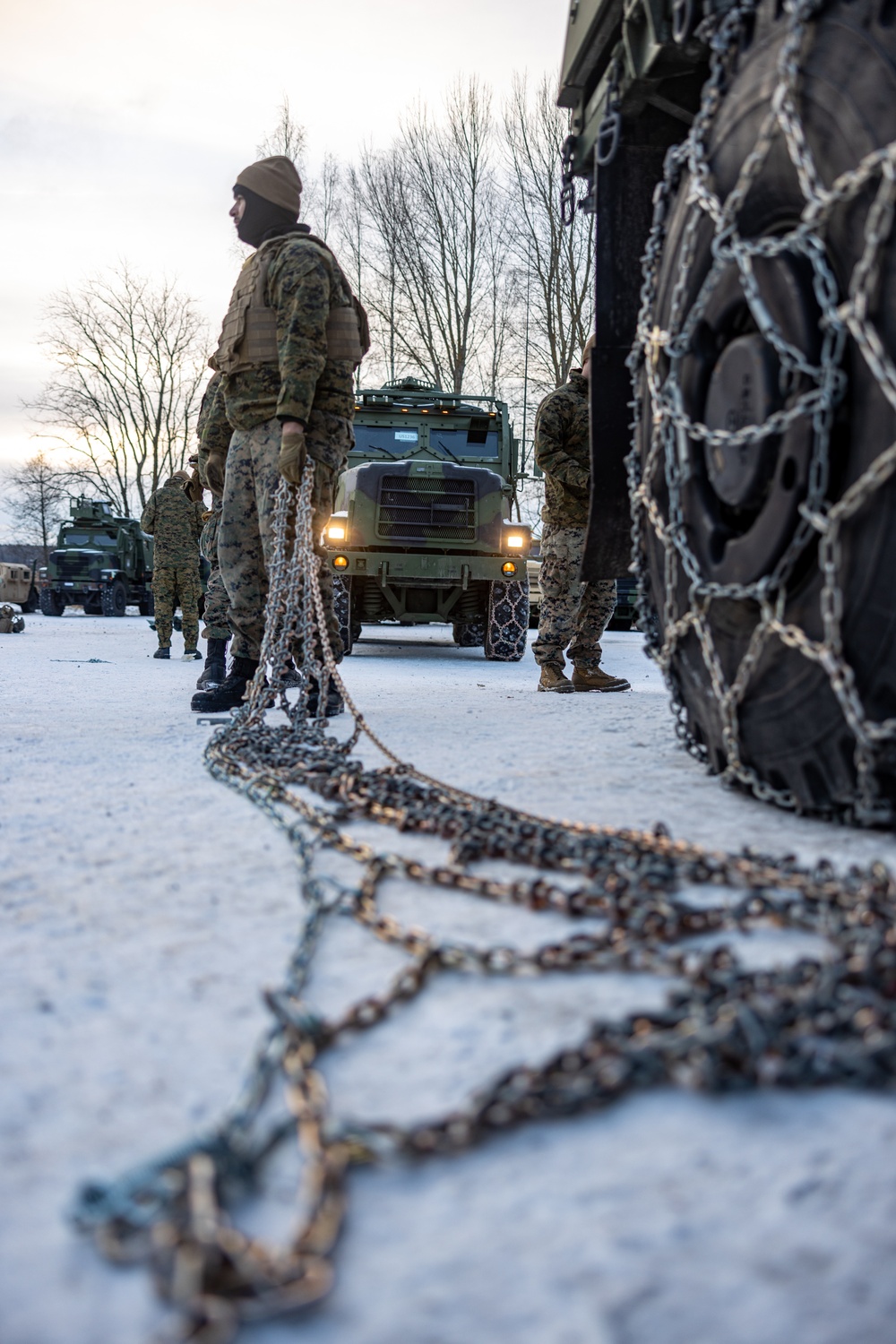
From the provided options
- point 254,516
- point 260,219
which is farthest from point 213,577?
point 260,219

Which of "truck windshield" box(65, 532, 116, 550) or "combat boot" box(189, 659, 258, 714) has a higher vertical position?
"truck windshield" box(65, 532, 116, 550)

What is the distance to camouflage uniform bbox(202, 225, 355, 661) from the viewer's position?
3.77 meters

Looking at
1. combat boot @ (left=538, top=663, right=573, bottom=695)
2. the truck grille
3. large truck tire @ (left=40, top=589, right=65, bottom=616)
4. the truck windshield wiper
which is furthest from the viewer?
large truck tire @ (left=40, top=589, right=65, bottom=616)

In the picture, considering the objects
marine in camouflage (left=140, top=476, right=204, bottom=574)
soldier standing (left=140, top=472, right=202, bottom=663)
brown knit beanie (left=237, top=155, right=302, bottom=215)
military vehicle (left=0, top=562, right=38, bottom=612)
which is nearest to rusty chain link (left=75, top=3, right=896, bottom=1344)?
brown knit beanie (left=237, top=155, right=302, bottom=215)

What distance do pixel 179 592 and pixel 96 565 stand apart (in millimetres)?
11848

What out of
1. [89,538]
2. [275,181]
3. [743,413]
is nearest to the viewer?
[743,413]

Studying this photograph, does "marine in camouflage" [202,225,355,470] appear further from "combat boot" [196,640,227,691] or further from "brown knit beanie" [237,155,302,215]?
"combat boot" [196,640,227,691]

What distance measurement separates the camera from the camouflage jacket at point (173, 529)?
9.79 m

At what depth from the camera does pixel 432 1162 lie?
0.77m

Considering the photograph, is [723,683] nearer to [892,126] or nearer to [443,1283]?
[892,126]

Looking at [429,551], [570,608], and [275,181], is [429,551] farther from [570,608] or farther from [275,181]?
[275,181]

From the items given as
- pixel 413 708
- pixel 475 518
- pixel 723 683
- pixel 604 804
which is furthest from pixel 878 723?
pixel 475 518

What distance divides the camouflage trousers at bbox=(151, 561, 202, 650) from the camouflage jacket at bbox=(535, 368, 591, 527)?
15.8 ft

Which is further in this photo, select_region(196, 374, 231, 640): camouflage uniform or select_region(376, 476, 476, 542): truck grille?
select_region(376, 476, 476, 542): truck grille
